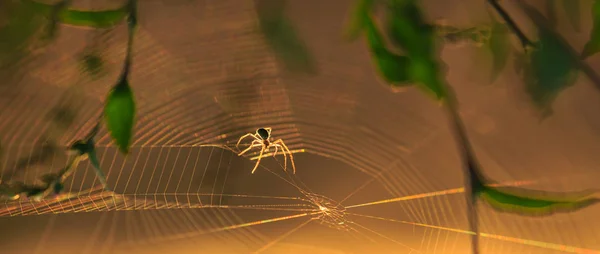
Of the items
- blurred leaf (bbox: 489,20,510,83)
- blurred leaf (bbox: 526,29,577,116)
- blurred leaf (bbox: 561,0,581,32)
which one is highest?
blurred leaf (bbox: 561,0,581,32)

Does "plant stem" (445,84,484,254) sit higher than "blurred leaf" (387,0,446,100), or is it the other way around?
"blurred leaf" (387,0,446,100)

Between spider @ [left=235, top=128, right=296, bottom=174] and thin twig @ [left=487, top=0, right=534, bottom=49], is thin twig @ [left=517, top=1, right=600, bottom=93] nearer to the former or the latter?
thin twig @ [left=487, top=0, right=534, bottom=49]

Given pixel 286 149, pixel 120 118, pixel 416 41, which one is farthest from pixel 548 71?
pixel 120 118

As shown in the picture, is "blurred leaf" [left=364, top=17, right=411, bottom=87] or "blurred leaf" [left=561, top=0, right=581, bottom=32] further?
"blurred leaf" [left=561, top=0, right=581, bottom=32]

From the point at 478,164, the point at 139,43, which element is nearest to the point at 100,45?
the point at 139,43

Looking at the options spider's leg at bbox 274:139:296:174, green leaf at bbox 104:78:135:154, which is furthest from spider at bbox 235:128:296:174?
green leaf at bbox 104:78:135:154

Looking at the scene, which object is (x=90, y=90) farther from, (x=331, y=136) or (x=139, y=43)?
(x=331, y=136)

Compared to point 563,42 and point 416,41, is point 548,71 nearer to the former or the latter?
point 563,42
